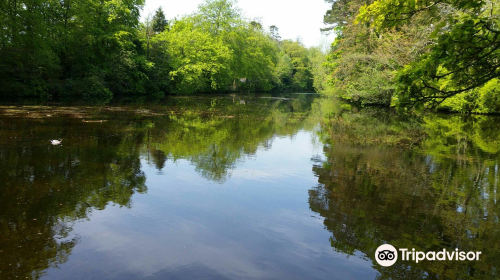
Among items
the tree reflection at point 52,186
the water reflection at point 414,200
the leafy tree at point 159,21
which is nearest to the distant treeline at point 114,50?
the leafy tree at point 159,21

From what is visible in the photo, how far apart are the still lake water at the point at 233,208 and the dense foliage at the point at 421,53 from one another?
87.3 inches

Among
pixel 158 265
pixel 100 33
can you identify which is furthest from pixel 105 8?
pixel 158 265

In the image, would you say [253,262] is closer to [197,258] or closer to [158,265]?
[197,258]

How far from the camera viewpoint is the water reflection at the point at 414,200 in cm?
505

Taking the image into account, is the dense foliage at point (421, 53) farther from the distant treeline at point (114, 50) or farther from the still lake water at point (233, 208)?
the distant treeline at point (114, 50)

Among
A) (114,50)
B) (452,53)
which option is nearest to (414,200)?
(452,53)

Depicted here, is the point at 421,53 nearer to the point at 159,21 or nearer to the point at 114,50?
the point at 114,50

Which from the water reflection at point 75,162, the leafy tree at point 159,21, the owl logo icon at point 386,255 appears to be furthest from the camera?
the leafy tree at point 159,21

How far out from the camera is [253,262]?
4629 millimetres

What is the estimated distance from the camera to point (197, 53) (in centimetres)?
4328

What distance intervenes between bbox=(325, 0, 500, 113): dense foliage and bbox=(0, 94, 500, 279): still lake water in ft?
7.27

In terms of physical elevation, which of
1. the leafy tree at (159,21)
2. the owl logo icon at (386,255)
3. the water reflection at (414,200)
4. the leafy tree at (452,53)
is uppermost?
the leafy tree at (159,21)

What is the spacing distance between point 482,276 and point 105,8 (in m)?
37.7

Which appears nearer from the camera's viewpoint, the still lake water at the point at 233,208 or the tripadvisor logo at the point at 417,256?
the still lake water at the point at 233,208
